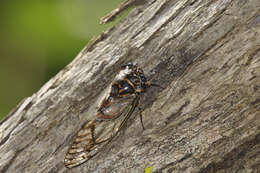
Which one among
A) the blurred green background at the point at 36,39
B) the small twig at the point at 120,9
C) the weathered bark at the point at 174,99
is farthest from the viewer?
the blurred green background at the point at 36,39

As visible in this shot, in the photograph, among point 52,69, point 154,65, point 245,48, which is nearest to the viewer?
point 245,48

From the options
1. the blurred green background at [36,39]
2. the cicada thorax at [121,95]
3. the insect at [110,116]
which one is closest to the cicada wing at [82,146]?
the insect at [110,116]

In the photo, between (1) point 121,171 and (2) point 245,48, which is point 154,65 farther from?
(1) point 121,171

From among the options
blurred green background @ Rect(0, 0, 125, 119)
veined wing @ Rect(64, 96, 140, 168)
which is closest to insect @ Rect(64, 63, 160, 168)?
veined wing @ Rect(64, 96, 140, 168)

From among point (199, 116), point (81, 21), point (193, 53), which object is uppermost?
point (81, 21)

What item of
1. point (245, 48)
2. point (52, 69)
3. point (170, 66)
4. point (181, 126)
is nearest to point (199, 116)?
point (181, 126)

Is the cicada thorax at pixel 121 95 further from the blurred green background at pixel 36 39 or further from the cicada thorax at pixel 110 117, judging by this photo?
the blurred green background at pixel 36 39
